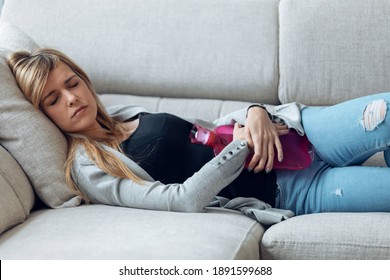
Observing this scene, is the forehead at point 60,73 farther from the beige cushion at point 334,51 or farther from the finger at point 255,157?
the beige cushion at point 334,51

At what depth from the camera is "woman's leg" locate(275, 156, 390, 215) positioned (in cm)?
169

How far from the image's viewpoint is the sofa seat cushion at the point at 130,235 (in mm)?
1464

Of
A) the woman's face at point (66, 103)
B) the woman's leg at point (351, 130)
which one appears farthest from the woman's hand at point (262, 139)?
the woman's face at point (66, 103)

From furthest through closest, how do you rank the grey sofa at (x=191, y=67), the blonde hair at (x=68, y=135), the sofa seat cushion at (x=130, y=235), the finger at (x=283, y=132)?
the finger at (x=283, y=132), the blonde hair at (x=68, y=135), the grey sofa at (x=191, y=67), the sofa seat cushion at (x=130, y=235)

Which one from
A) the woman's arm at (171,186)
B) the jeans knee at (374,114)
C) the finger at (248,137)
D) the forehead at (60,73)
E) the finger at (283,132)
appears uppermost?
the forehead at (60,73)

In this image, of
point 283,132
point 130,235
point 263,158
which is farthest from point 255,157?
point 130,235

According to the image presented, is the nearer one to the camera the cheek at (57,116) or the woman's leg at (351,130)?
the woman's leg at (351,130)

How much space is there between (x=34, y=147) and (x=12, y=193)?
14 cm

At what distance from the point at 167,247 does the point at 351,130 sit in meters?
0.61

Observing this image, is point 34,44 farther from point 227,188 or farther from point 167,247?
point 167,247

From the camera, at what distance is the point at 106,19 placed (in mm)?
2242

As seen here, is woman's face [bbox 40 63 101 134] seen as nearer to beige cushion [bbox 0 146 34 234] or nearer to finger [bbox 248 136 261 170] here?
beige cushion [bbox 0 146 34 234]
